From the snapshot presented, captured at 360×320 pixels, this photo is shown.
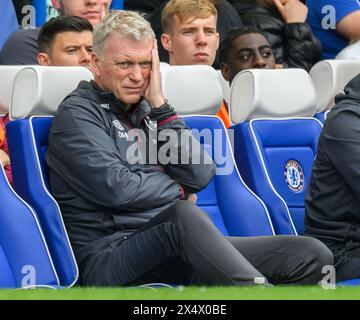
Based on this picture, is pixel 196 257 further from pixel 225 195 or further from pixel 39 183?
pixel 225 195

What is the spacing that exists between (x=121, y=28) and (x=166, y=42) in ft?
6.14

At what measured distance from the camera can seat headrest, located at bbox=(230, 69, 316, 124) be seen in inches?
246

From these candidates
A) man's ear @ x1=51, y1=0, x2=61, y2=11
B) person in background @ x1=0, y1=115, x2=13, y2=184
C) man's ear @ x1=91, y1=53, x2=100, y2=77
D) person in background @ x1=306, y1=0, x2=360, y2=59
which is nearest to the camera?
man's ear @ x1=91, y1=53, x2=100, y2=77

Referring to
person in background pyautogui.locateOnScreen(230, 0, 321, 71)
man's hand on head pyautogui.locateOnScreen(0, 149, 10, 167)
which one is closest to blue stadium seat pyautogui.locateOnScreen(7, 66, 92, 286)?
man's hand on head pyautogui.locateOnScreen(0, 149, 10, 167)

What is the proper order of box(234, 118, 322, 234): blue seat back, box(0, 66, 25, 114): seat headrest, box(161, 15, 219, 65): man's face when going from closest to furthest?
box(0, 66, 25, 114): seat headrest, box(234, 118, 322, 234): blue seat back, box(161, 15, 219, 65): man's face

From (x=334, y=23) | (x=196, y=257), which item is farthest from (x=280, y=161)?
(x=334, y=23)

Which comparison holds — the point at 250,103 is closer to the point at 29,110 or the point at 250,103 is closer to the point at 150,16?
the point at 29,110

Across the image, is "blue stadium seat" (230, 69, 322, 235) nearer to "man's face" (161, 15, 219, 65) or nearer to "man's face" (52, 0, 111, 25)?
"man's face" (161, 15, 219, 65)

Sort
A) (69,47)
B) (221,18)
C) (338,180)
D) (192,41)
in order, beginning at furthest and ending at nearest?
1. (221,18)
2. (192,41)
3. (69,47)
4. (338,180)

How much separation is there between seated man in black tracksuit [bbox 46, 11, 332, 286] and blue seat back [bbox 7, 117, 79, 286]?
0.06 m

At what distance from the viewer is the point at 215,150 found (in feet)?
20.0

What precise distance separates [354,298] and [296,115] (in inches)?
93.4

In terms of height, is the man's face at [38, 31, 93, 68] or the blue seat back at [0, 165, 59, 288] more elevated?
the man's face at [38, 31, 93, 68]
